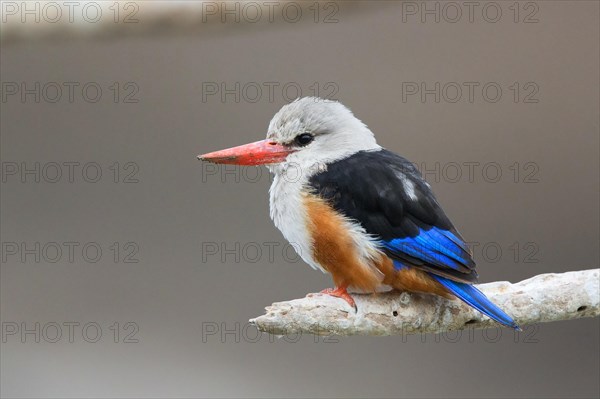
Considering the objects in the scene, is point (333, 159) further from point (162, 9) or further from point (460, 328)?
point (162, 9)

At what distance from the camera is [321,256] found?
5.61ft

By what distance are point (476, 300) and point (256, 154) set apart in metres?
0.59

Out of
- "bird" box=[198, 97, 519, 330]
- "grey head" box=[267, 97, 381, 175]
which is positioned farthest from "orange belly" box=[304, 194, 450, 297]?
"grey head" box=[267, 97, 381, 175]

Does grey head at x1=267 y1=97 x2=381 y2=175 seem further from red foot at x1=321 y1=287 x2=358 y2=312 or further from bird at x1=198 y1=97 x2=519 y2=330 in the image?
red foot at x1=321 y1=287 x2=358 y2=312

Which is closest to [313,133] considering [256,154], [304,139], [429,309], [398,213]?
[304,139]

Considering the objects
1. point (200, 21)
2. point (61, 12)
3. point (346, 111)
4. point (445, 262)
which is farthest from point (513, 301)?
point (61, 12)

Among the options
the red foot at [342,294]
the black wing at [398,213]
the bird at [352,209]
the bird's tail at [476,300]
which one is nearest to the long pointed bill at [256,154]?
the bird at [352,209]

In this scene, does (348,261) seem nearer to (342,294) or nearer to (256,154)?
(342,294)

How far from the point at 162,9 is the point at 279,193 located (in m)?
1.21

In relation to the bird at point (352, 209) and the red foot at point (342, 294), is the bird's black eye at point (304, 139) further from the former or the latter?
the red foot at point (342, 294)

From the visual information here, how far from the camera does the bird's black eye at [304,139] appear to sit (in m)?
1.76

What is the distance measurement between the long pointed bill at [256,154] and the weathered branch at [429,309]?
33 cm

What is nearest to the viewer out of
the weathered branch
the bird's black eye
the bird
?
the weathered branch

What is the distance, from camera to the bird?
5.42 ft
